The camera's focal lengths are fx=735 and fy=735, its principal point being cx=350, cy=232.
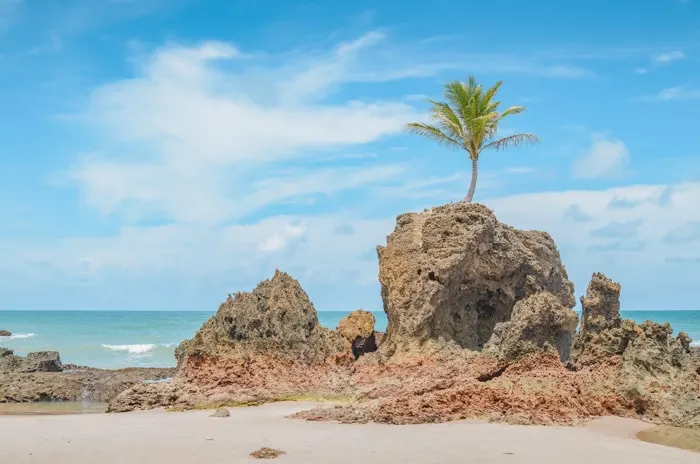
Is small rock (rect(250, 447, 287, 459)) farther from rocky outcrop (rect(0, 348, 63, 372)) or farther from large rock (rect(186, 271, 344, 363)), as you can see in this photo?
rocky outcrop (rect(0, 348, 63, 372))

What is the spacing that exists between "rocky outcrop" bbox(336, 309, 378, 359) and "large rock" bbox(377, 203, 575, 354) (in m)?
1.25

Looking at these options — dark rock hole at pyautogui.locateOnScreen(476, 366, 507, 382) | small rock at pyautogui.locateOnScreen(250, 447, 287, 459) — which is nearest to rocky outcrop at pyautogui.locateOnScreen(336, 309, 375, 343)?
dark rock hole at pyautogui.locateOnScreen(476, 366, 507, 382)

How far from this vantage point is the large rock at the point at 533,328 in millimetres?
12172

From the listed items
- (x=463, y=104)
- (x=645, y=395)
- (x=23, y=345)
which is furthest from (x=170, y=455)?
(x=23, y=345)

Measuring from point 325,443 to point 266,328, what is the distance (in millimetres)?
5835

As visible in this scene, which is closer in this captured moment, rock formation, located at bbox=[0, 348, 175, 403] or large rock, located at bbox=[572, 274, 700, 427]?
large rock, located at bbox=[572, 274, 700, 427]

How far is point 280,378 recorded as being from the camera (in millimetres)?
14555

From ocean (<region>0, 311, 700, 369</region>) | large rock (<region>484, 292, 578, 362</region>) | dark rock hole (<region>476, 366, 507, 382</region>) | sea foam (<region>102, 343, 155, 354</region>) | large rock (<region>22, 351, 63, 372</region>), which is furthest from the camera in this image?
sea foam (<region>102, 343, 155, 354</region>)

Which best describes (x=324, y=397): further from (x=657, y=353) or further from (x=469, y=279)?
(x=657, y=353)

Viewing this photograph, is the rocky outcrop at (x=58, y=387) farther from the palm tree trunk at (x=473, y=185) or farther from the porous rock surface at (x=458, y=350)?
the palm tree trunk at (x=473, y=185)

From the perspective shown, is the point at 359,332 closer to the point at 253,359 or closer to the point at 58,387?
the point at 253,359

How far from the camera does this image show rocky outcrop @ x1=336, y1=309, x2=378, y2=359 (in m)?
18.7

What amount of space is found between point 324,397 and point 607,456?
21.9ft

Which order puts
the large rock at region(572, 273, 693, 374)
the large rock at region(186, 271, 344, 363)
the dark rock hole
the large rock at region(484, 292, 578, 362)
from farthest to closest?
the large rock at region(186, 271, 344, 363), the large rock at region(484, 292, 578, 362), the dark rock hole, the large rock at region(572, 273, 693, 374)
